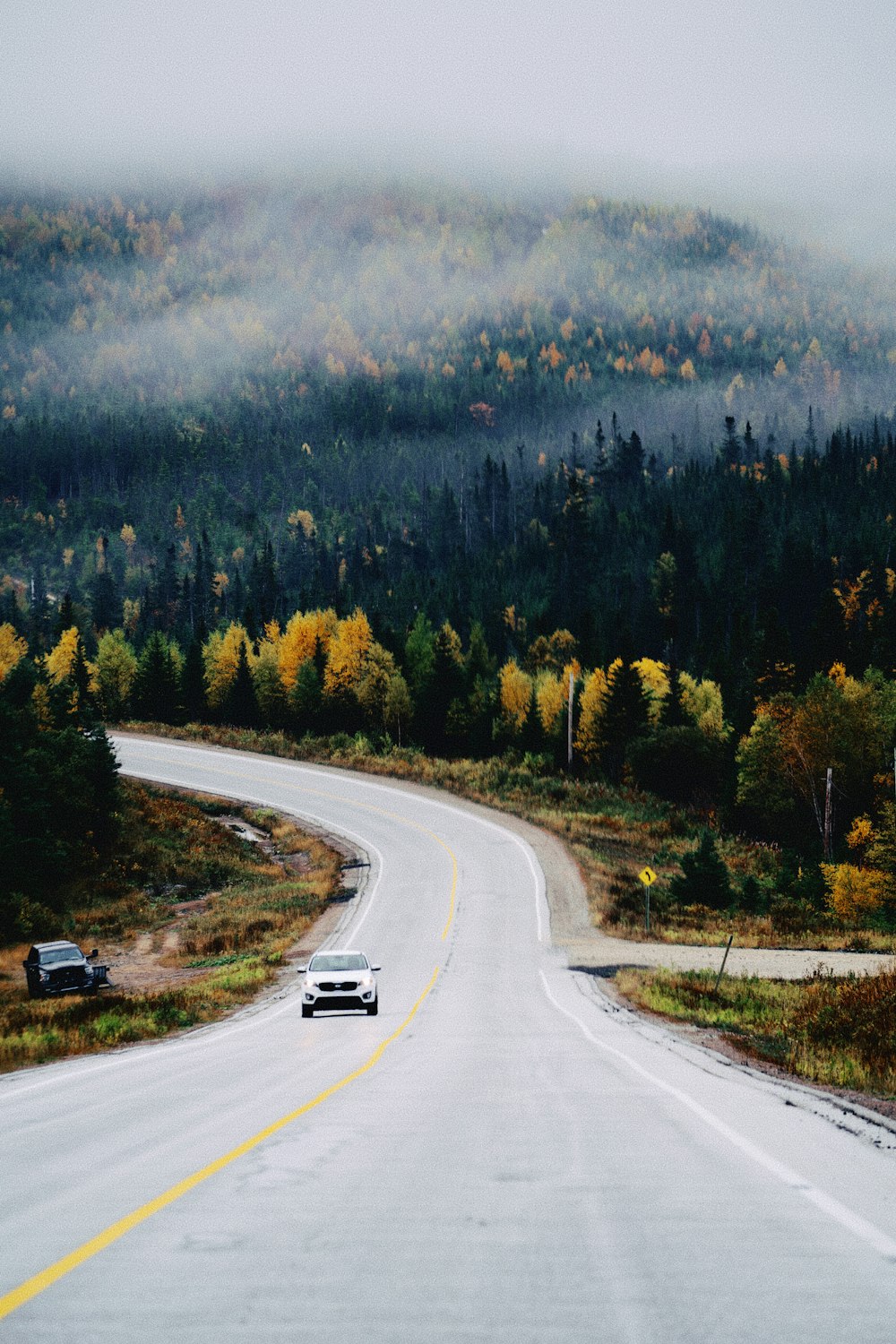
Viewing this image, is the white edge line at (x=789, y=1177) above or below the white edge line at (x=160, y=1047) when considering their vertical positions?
above

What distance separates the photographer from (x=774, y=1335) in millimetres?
3361

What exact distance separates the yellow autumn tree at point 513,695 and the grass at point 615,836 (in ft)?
51.1

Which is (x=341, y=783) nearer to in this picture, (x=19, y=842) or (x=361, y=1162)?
(x=19, y=842)

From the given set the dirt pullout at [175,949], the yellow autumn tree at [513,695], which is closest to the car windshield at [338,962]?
the dirt pullout at [175,949]

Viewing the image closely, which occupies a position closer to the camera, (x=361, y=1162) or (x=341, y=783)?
(x=361, y=1162)

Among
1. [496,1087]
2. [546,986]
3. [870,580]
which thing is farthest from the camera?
[870,580]

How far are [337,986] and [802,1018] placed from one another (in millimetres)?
8433

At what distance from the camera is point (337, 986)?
61.4ft

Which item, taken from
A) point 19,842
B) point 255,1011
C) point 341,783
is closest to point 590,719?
point 341,783

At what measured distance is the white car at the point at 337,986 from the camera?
1859 cm

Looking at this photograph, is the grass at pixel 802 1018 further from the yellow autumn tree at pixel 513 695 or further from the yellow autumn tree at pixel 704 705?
the yellow autumn tree at pixel 513 695

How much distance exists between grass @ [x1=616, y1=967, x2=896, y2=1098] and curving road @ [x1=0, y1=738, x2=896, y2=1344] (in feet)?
4.21

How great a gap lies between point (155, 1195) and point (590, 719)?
86356 mm

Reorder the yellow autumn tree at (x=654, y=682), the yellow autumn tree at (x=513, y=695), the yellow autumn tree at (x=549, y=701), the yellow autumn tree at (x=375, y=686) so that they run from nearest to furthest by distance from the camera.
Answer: the yellow autumn tree at (x=654, y=682)
the yellow autumn tree at (x=375, y=686)
the yellow autumn tree at (x=549, y=701)
the yellow autumn tree at (x=513, y=695)
